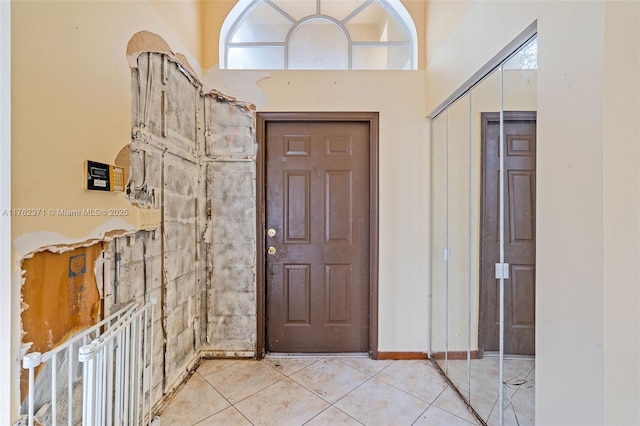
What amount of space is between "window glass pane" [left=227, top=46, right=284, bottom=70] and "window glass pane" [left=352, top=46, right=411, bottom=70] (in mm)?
658

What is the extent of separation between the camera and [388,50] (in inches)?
98.8

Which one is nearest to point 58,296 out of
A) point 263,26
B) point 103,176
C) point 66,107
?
point 103,176

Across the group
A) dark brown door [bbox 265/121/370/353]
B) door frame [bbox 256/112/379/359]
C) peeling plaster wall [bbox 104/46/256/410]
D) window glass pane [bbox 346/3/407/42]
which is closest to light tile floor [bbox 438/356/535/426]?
door frame [bbox 256/112/379/359]

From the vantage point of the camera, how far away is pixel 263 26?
98.1 inches

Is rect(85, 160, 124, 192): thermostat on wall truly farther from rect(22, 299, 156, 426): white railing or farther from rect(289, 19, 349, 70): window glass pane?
rect(289, 19, 349, 70): window glass pane

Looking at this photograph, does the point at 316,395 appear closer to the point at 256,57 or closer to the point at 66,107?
the point at 66,107

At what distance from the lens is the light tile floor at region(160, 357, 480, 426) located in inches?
67.2

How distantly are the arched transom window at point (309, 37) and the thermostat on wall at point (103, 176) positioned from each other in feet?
5.13

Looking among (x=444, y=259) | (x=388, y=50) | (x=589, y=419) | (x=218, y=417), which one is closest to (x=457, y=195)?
(x=444, y=259)

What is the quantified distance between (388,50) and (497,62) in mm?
1261

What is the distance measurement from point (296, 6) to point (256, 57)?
1.83ft

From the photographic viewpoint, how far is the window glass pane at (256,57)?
2.47 m

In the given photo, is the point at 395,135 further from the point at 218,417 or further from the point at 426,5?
the point at 218,417

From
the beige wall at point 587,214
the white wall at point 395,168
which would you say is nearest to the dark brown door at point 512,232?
the beige wall at point 587,214
